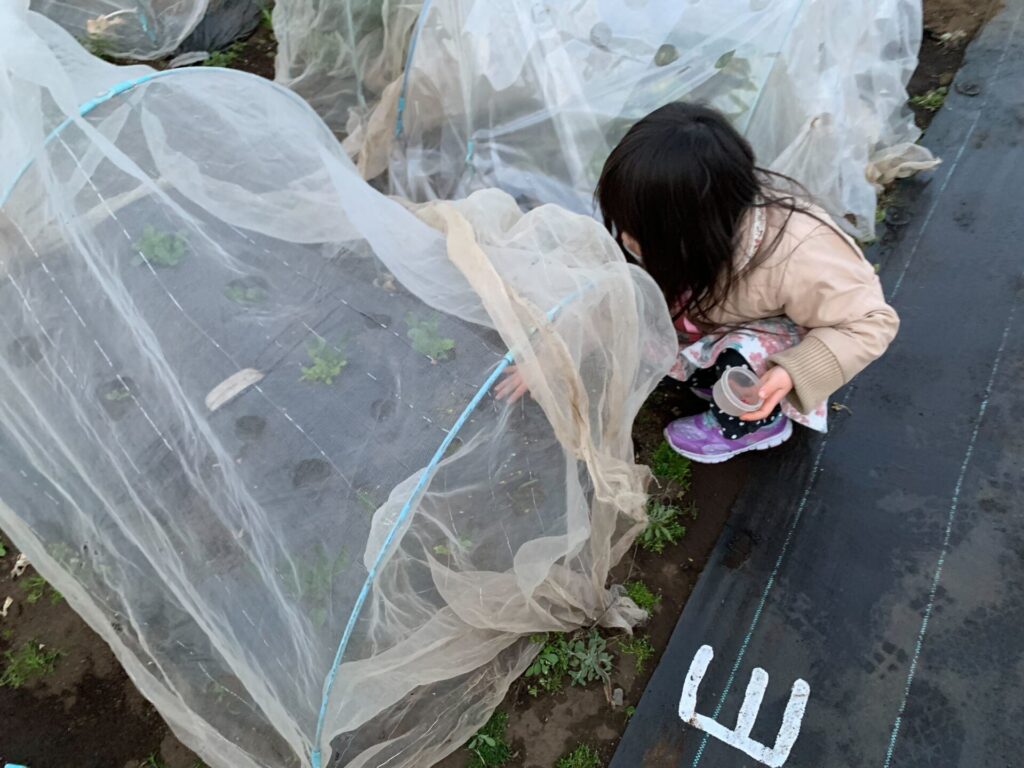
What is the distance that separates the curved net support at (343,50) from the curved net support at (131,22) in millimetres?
1066

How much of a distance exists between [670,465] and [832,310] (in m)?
0.75

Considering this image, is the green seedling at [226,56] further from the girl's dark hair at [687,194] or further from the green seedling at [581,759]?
the green seedling at [581,759]

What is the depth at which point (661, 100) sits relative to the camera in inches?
96.0

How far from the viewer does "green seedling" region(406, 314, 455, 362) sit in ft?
5.53

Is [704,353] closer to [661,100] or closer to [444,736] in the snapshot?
[661,100]

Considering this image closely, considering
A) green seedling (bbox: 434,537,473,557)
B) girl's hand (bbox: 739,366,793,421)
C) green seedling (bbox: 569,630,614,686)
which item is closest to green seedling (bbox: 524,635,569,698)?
green seedling (bbox: 569,630,614,686)

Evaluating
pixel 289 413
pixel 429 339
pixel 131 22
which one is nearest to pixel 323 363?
pixel 289 413

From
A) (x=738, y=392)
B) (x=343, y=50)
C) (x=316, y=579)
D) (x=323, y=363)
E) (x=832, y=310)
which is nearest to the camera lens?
(x=316, y=579)

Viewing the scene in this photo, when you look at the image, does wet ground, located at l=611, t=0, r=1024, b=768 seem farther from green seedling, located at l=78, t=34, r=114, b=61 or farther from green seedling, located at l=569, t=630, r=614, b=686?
green seedling, located at l=78, t=34, r=114, b=61

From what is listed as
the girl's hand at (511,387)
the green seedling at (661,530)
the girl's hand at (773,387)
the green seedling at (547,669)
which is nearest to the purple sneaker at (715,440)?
the green seedling at (661,530)

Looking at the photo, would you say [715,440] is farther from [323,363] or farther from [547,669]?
[323,363]

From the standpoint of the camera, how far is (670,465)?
241 centimetres

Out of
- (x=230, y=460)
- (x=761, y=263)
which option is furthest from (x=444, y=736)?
(x=761, y=263)

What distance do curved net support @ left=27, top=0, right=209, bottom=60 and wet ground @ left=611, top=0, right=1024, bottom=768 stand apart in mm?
3657
